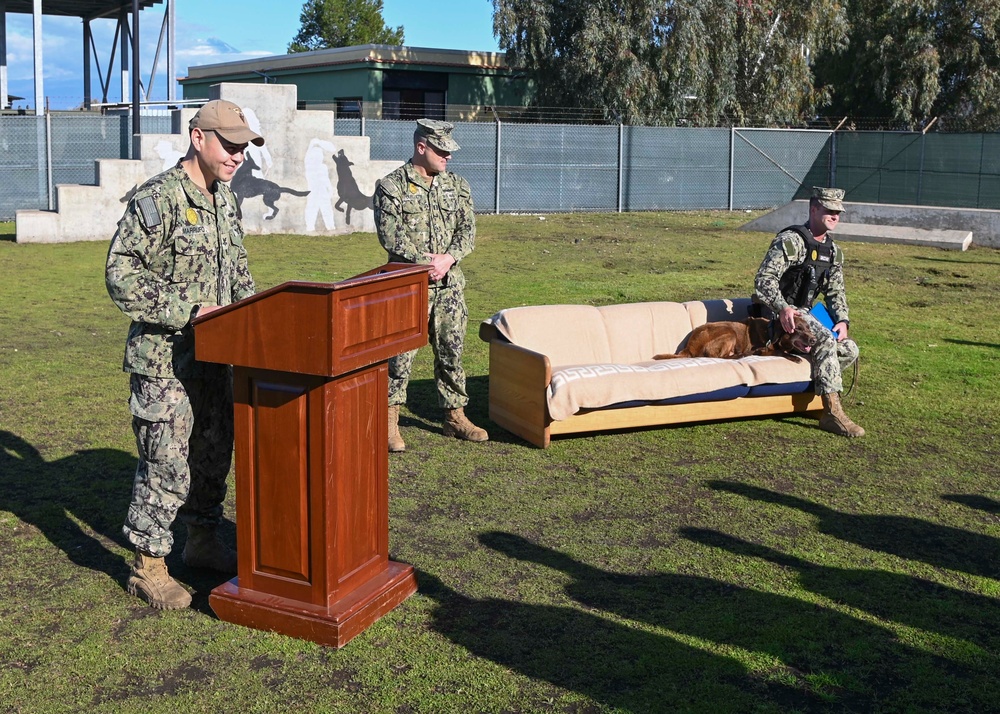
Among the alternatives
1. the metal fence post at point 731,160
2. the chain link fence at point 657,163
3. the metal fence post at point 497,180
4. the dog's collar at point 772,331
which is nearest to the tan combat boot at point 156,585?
the dog's collar at point 772,331

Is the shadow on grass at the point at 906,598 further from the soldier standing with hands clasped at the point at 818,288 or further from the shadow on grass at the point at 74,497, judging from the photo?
the shadow on grass at the point at 74,497

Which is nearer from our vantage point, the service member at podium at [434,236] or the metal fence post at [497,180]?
the service member at podium at [434,236]

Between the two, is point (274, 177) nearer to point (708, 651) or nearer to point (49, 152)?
point (49, 152)

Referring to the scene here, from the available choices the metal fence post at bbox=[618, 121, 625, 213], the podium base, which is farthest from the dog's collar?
the metal fence post at bbox=[618, 121, 625, 213]

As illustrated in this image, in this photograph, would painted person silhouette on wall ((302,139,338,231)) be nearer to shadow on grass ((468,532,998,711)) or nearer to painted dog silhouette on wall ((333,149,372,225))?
painted dog silhouette on wall ((333,149,372,225))

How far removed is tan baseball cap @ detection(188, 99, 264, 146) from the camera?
4.32m

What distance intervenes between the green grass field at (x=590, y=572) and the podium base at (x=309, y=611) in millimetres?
48

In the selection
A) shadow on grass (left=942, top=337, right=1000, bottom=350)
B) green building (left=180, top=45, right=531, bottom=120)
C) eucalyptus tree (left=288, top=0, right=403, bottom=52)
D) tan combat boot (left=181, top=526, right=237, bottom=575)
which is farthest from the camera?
eucalyptus tree (left=288, top=0, right=403, bottom=52)

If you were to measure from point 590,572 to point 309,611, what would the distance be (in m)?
1.46

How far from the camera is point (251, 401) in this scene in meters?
4.26

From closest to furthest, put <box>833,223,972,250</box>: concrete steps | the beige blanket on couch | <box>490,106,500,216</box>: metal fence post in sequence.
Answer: the beige blanket on couch → <box>833,223,972,250</box>: concrete steps → <box>490,106,500,216</box>: metal fence post

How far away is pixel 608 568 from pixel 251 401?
195 centimetres

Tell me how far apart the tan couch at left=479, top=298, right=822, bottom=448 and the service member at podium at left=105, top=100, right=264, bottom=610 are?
2950 mm

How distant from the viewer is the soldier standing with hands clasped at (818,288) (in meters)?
7.82
